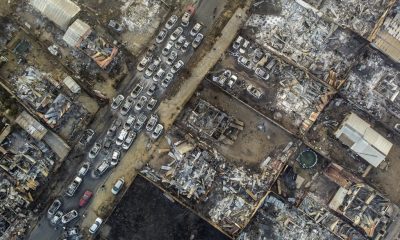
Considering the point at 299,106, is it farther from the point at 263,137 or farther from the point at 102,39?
the point at 102,39

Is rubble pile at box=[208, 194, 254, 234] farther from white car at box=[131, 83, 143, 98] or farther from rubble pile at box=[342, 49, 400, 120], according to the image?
rubble pile at box=[342, 49, 400, 120]

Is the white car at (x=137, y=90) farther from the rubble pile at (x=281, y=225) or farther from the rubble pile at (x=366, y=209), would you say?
the rubble pile at (x=366, y=209)

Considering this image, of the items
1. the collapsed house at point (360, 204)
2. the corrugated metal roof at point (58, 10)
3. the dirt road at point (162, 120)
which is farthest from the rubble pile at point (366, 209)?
the corrugated metal roof at point (58, 10)

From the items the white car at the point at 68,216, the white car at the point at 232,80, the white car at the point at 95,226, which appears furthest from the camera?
the white car at the point at 232,80

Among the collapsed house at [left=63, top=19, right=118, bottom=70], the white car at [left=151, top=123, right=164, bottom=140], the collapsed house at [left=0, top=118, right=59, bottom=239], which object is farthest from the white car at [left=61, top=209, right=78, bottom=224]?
the collapsed house at [left=63, top=19, right=118, bottom=70]

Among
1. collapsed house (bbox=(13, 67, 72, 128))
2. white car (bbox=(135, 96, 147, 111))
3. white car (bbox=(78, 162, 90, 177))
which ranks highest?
white car (bbox=(135, 96, 147, 111))

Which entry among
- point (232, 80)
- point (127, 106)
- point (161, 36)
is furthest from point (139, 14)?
point (232, 80)

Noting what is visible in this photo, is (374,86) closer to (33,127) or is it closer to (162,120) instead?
(162,120)
